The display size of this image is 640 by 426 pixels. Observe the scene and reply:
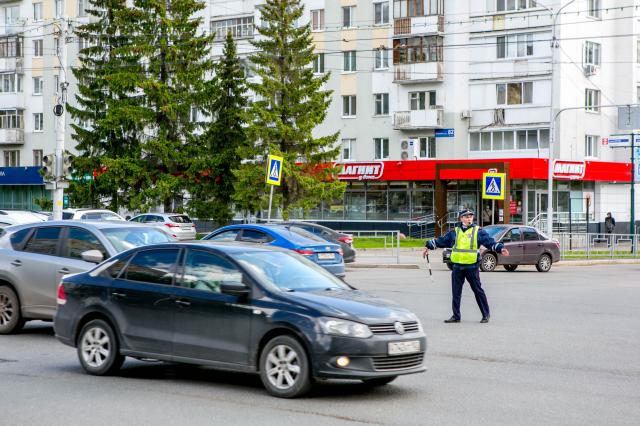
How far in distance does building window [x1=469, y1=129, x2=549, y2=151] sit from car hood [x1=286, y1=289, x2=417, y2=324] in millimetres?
48600

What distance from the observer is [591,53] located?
194 feet

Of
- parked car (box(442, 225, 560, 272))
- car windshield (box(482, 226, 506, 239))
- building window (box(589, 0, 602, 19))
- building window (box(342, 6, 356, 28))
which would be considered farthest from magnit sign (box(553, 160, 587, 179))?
car windshield (box(482, 226, 506, 239))

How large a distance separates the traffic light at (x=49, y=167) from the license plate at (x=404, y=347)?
2231 centimetres

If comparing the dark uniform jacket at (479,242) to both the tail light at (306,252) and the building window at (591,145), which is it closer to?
the tail light at (306,252)

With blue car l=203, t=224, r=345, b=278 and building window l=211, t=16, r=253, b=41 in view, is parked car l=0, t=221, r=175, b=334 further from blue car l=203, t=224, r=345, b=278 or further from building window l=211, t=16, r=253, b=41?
building window l=211, t=16, r=253, b=41

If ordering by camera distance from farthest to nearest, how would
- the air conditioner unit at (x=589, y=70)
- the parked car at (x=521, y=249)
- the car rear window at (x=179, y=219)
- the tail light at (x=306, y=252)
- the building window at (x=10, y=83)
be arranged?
the building window at (x=10, y=83)
the air conditioner unit at (x=589, y=70)
the car rear window at (x=179, y=219)
the parked car at (x=521, y=249)
the tail light at (x=306, y=252)

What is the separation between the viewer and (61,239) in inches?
572

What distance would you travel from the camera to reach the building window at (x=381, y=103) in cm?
6228

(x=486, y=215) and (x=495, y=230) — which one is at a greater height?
(x=486, y=215)

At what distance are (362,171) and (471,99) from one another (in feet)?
25.3

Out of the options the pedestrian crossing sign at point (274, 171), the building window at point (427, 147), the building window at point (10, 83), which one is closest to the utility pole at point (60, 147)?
the pedestrian crossing sign at point (274, 171)

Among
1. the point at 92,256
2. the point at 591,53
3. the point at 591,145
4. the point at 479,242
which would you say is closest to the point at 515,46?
the point at 591,53

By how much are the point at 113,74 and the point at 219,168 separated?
291 inches

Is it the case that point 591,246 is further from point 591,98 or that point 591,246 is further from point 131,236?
point 131,236
